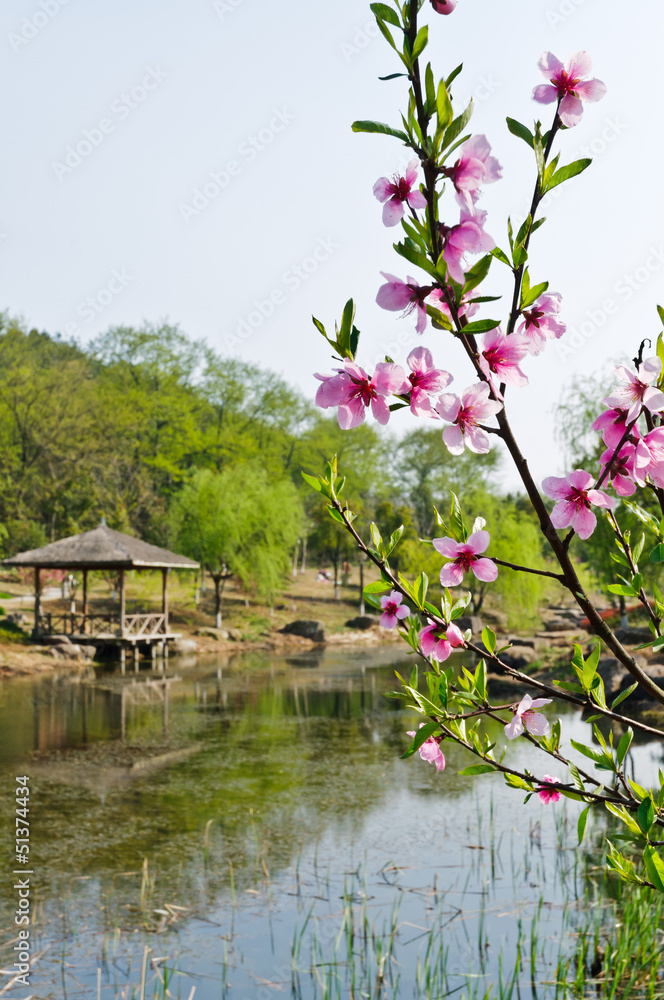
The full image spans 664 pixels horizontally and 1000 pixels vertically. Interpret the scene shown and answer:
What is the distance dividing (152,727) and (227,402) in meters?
28.0

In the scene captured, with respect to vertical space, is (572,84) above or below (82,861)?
above

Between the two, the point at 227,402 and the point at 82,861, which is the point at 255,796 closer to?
the point at 82,861

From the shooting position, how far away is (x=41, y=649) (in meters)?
20.7

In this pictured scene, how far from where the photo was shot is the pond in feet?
15.7

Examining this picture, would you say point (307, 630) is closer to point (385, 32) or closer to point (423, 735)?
point (423, 735)

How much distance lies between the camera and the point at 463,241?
111 cm

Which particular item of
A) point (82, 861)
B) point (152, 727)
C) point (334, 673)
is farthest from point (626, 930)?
point (334, 673)

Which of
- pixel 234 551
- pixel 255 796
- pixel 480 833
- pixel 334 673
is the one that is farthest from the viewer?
pixel 234 551

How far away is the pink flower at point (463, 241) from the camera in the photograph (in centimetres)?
111

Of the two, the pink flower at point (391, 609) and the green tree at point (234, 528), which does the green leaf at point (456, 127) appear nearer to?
the pink flower at point (391, 609)

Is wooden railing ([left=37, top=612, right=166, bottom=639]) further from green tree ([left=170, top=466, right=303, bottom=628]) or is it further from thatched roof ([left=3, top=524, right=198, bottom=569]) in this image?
green tree ([left=170, top=466, right=303, bottom=628])

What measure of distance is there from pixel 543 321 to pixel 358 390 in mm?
370

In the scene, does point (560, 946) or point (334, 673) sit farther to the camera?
point (334, 673)

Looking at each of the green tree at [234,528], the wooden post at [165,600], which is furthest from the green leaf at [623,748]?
the green tree at [234,528]
